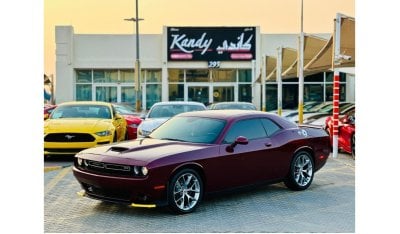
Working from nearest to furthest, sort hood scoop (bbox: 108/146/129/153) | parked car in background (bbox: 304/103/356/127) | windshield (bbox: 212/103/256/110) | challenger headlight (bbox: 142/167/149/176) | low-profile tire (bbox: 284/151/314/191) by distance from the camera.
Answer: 1. challenger headlight (bbox: 142/167/149/176)
2. hood scoop (bbox: 108/146/129/153)
3. low-profile tire (bbox: 284/151/314/191)
4. parked car in background (bbox: 304/103/356/127)
5. windshield (bbox: 212/103/256/110)

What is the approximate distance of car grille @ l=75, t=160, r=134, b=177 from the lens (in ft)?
24.9

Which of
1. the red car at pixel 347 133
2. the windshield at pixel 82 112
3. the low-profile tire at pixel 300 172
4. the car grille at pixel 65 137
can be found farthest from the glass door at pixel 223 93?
the low-profile tire at pixel 300 172

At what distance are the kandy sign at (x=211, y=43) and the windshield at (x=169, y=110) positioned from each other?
2272cm

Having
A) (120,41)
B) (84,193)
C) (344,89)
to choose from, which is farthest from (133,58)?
(84,193)

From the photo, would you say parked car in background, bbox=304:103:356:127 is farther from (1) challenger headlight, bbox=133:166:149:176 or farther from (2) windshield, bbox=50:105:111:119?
(1) challenger headlight, bbox=133:166:149:176

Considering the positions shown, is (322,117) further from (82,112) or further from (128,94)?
(128,94)

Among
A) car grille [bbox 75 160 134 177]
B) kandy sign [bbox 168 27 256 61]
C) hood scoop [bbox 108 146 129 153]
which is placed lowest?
car grille [bbox 75 160 134 177]

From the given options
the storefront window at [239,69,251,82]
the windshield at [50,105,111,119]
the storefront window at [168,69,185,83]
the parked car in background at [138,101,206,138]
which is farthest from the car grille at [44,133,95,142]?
the storefront window at [239,69,251,82]

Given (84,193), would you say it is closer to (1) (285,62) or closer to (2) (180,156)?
(2) (180,156)

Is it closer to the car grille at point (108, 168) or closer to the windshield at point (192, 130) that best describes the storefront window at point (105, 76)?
the windshield at point (192, 130)

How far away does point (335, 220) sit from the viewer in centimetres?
761

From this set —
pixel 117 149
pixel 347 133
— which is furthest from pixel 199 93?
pixel 117 149

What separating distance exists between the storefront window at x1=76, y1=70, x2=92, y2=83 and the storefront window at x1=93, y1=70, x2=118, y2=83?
354 mm
